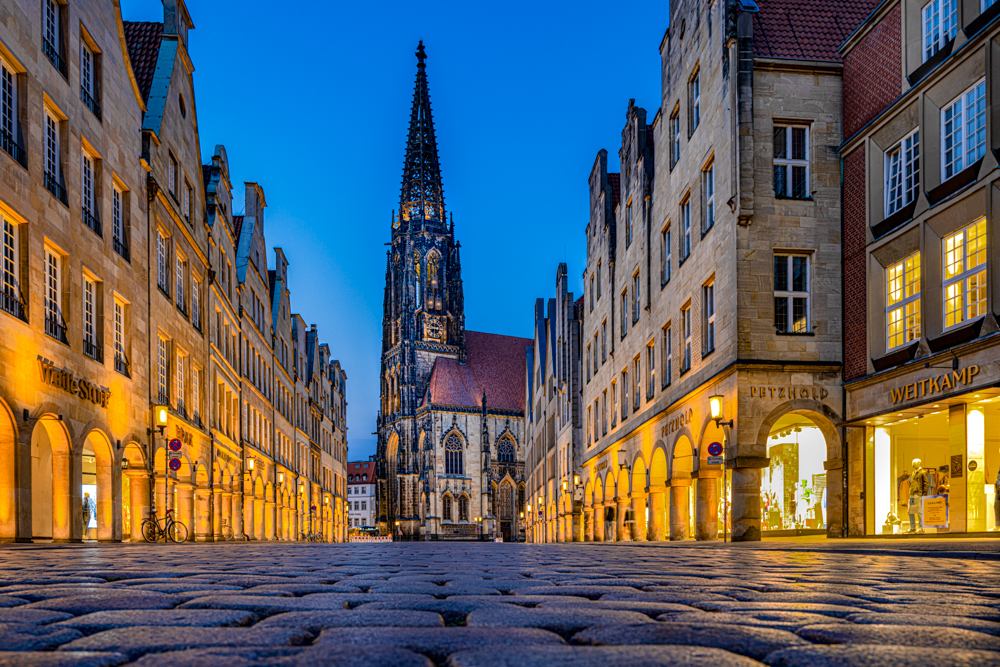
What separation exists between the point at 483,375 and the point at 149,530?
8899 centimetres

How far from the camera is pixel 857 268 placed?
20.9m

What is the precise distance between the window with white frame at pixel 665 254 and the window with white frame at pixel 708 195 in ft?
13.8

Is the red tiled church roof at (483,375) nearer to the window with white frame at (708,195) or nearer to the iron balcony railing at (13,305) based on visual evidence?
the window with white frame at (708,195)

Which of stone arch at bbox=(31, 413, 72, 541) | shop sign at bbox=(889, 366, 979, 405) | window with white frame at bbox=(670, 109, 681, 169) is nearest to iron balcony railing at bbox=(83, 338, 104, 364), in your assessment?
stone arch at bbox=(31, 413, 72, 541)

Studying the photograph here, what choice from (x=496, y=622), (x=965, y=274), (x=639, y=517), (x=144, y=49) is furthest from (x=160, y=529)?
(x=496, y=622)

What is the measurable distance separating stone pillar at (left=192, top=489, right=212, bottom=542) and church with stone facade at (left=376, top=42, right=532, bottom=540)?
6904cm

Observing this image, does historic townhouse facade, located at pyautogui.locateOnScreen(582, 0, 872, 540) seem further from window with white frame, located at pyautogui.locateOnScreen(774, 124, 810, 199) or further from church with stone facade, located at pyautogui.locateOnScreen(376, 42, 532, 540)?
church with stone facade, located at pyautogui.locateOnScreen(376, 42, 532, 540)

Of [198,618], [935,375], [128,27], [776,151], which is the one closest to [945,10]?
[776,151]

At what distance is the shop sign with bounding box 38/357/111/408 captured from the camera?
17422 millimetres

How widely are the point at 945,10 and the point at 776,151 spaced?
208 inches

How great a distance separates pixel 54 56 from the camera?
62.3ft

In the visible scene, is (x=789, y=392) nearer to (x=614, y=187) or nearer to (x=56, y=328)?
(x=56, y=328)

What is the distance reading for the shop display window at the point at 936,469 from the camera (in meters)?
16.9

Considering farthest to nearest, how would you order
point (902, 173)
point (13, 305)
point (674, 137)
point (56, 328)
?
point (674, 137) < point (902, 173) < point (56, 328) < point (13, 305)
